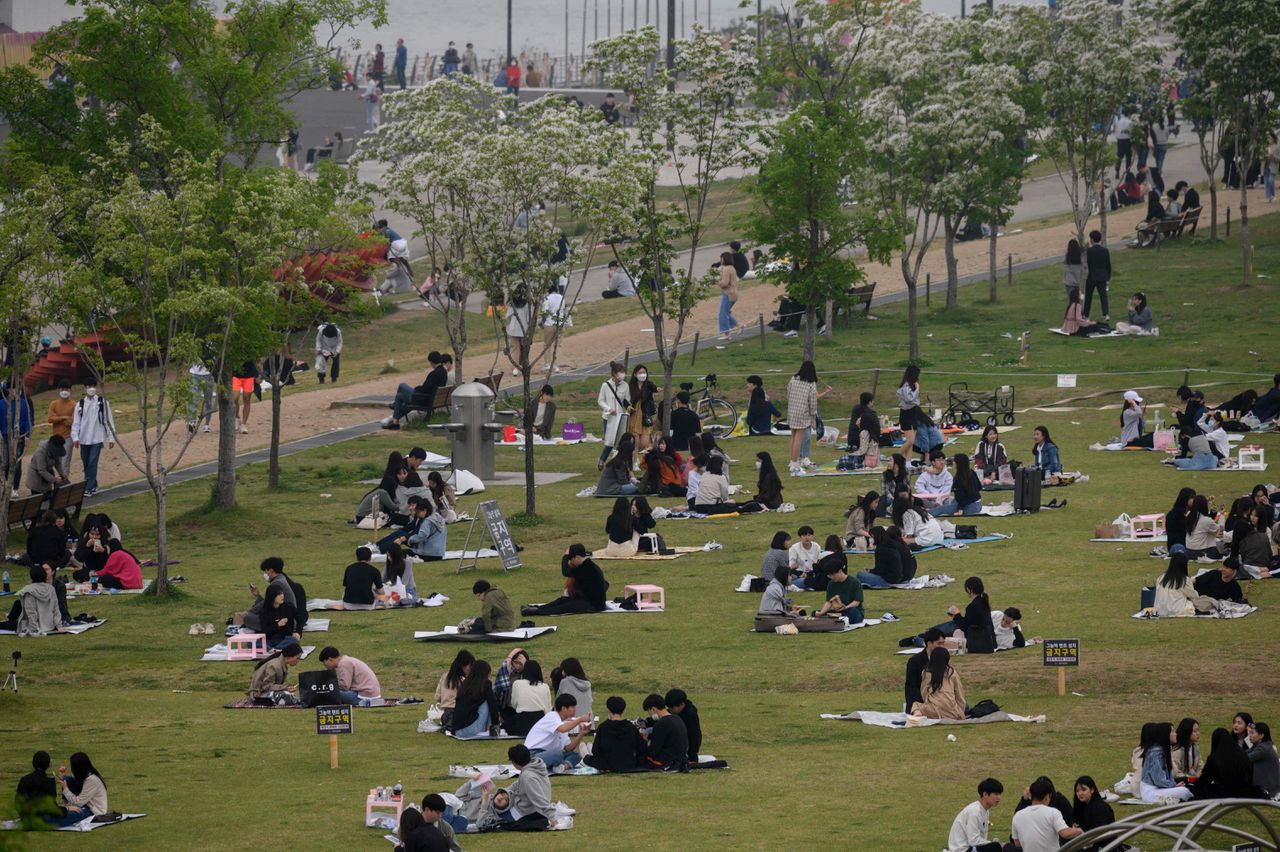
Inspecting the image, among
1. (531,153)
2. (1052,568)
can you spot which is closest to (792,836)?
(1052,568)

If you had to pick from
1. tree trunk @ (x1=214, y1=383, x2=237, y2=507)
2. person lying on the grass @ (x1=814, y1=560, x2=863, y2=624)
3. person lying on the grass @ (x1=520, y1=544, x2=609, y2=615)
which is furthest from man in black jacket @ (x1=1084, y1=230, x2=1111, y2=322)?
person lying on the grass @ (x1=520, y1=544, x2=609, y2=615)

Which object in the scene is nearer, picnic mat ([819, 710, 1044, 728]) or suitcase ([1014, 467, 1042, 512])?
picnic mat ([819, 710, 1044, 728])

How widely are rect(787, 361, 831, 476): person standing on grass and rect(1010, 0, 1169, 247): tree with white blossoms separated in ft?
55.5

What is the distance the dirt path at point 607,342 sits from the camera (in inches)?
1702

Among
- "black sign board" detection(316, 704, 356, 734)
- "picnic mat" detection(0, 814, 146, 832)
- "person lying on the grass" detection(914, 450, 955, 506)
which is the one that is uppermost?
"person lying on the grass" detection(914, 450, 955, 506)

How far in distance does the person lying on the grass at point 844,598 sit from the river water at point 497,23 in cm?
7544

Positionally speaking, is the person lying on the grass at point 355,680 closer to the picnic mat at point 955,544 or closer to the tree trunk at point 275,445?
the picnic mat at point 955,544

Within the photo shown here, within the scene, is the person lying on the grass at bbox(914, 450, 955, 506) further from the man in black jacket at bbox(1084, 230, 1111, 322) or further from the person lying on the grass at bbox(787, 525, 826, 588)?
the man in black jacket at bbox(1084, 230, 1111, 322)

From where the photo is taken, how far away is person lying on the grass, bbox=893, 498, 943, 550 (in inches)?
1184

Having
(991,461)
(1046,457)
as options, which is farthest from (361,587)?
(1046,457)

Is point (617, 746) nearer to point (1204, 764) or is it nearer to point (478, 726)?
point (478, 726)

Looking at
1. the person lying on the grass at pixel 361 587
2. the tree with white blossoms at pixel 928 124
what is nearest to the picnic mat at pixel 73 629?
the person lying on the grass at pixel 361 587

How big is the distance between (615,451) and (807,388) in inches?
156

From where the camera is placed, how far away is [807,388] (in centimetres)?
3734
